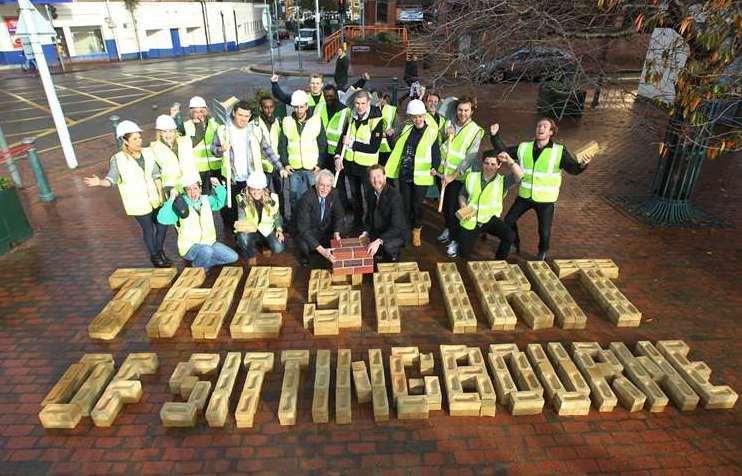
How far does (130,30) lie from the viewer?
34938 millimetres

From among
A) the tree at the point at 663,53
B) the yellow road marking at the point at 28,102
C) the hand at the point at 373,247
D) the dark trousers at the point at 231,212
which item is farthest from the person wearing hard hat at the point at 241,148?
the yellow road marking at the point at 28,102

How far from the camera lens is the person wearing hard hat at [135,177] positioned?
563 cm

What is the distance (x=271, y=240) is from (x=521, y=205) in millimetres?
3474

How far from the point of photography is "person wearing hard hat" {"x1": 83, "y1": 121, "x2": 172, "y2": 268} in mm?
5632

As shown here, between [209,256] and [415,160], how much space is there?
3.07 meters

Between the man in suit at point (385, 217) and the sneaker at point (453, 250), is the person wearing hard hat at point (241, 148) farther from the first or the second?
the sneaker at point (453, 250)

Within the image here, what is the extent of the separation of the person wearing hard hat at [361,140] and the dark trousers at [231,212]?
147cm

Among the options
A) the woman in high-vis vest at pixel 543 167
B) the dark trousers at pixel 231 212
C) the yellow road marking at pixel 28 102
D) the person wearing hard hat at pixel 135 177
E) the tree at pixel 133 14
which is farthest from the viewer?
the tree at pixel 133 14

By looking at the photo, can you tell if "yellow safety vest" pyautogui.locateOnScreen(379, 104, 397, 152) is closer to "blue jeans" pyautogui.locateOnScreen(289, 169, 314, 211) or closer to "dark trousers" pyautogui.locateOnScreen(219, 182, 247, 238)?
"blue jeans" pyautogui.locateOnScreen(289, 169, 314, 211)

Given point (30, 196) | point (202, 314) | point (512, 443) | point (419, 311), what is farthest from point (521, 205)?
point (30, 196)

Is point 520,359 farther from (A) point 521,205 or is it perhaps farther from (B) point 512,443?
(A) point 521,205

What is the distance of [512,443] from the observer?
374cm

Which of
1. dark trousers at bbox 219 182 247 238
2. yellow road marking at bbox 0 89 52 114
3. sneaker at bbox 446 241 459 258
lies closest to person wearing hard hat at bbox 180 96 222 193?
dark trousers at bbox 219 182 247 238

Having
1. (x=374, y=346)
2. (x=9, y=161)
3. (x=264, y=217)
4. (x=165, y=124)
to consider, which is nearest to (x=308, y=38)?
(x=9, y=161)
